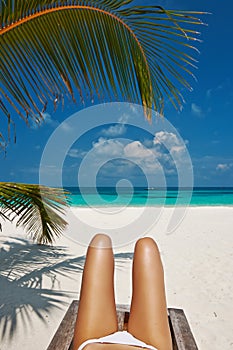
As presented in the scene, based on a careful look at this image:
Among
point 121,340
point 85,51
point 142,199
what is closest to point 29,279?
point 121,340

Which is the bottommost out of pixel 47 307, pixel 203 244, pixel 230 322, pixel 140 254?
pixel 230 322

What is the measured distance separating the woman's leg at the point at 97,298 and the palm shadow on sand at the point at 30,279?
141 cm

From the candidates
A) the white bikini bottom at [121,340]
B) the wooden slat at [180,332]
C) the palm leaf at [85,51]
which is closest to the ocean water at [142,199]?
the palm leaf at [85,51]

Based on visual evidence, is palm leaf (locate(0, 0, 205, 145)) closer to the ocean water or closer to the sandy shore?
the sandy shore

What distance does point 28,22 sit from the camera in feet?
5.00

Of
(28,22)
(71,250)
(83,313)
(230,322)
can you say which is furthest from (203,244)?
(28,22)

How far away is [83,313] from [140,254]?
1.27 ft

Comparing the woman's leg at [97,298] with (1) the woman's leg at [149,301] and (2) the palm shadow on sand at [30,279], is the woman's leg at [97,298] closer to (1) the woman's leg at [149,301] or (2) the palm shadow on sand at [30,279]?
(1) the woman's leg at [149,301]

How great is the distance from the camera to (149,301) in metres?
1.20

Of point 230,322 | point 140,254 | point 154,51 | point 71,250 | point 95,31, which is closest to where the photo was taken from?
point 140,254

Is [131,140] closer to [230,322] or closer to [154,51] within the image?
[154,51]

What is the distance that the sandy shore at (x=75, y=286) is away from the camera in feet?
7.54

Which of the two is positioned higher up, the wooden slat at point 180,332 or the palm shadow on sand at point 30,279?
the palm shadow on sand at point 30,279

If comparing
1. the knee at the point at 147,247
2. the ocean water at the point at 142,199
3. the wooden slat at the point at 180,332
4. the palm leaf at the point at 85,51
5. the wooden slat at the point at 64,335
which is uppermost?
the ocean water at the point at 142,199
